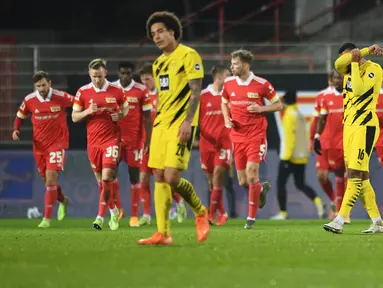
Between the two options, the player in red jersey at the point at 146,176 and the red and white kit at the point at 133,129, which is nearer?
the red and white kit at the point at 133,129

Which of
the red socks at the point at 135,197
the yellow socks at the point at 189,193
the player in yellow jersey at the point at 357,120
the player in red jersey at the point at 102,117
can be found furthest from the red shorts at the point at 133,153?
the yellow socks at the point at 189,193

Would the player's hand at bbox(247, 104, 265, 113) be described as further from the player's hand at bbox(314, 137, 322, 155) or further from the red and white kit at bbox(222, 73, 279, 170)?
the player's hand at bbox(314, 137, 322, 155)

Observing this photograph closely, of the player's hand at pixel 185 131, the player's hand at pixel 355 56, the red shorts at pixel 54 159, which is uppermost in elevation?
the player's hand at pixel 355 56

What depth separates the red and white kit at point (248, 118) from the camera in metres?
14.1

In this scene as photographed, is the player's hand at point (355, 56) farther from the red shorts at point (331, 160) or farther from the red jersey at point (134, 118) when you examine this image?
the red shorts at point (331, 160)

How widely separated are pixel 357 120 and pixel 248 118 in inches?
108

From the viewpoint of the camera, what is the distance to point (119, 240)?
1077 cm

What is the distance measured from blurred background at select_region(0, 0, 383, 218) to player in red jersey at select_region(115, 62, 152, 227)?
3530 millimetres

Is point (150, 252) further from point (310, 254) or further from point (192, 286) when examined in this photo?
point (192, 286)

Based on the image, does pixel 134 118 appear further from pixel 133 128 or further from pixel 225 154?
pixel 225 154

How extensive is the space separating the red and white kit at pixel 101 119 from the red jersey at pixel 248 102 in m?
1.64

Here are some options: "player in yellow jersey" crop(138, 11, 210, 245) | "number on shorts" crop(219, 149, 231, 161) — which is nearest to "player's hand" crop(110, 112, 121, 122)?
"number on shorts" crop(219, 149, 231, 161)

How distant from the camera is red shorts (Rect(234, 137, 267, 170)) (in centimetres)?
1392

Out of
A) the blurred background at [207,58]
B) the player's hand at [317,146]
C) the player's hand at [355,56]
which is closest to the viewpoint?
the player's hand at [355,56]
